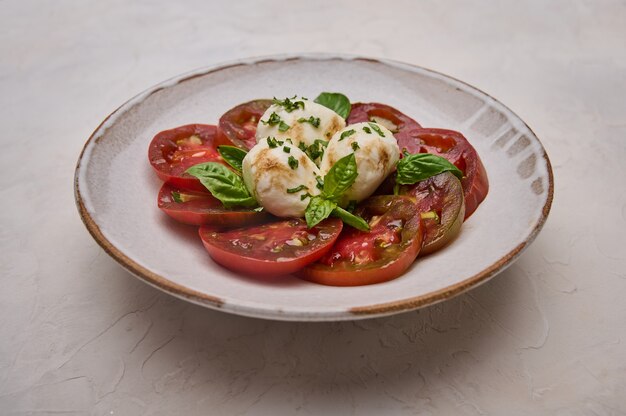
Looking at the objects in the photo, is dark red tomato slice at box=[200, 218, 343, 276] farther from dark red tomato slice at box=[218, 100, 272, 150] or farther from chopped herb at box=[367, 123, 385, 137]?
dark red tomato slice at box=[218, 100, 272, 150]

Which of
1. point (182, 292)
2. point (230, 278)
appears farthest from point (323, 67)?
point (182, 292)

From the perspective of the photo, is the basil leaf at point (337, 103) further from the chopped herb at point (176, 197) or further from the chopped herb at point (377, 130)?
the chopped herb at point (176, 197)

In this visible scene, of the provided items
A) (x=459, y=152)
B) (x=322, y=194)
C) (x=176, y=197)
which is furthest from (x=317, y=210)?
(x=459, y=152)

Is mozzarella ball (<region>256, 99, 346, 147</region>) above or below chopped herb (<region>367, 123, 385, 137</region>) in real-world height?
below

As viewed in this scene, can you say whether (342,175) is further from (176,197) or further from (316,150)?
(176,197)

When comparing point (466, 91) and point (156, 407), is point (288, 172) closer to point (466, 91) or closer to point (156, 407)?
point (156, 407)

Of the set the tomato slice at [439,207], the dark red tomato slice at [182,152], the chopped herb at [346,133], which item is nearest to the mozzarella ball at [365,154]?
the chopped herb at [346,133]

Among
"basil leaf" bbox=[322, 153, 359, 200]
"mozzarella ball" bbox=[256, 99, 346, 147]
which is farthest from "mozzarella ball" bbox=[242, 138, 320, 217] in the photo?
"mozzarella ball" bbox=[256, 99, 346, 147]
